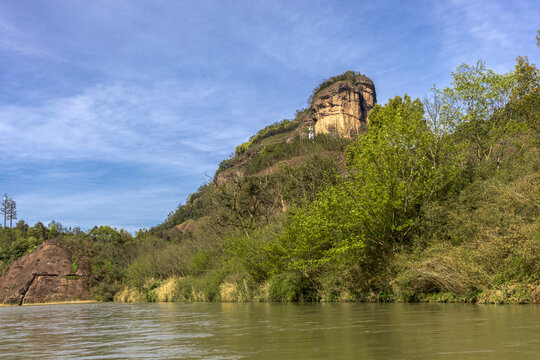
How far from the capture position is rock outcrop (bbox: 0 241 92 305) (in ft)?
218

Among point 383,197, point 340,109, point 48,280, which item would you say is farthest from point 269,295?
point 340,109

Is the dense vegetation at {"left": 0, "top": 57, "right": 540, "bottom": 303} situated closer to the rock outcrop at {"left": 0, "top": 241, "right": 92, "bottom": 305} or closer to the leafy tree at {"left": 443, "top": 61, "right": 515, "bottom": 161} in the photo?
the leafy tree at {"left": 443, "top": 61, "right": 515, "bottom": 161}

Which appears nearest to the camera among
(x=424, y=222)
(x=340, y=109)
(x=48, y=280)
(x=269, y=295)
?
(x=424, y=222)

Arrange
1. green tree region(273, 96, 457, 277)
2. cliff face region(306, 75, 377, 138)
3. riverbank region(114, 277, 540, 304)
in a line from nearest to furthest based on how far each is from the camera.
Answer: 1. riverbank region(114, 277, 540, 304)
2. green tree region(273, 96, 457, 277)
3. cliff face region(306, 75, 377, 138)

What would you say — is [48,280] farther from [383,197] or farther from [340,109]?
[340,109]

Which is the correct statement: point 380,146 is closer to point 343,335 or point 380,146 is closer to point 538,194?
point 538,194

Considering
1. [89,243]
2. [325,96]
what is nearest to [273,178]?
[89,243]

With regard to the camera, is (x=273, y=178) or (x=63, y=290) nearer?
(x=273, y=178)

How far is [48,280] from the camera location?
67375 mm

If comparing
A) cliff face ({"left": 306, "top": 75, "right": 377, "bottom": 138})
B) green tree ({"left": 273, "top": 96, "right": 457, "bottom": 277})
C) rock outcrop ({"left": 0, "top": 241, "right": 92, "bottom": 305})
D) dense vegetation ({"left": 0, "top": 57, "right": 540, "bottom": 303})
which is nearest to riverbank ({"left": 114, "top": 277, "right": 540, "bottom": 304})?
dense vegetation ({"left": 0, "top": 57, "right": 540, "bottom": 303})

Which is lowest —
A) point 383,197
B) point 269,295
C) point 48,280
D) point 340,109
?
point 48,280

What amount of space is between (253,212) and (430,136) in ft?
95.0

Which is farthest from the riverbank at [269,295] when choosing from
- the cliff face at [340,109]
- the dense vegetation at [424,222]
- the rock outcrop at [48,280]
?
the cliff face at [340,109]

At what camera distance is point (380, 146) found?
24.5 meters
